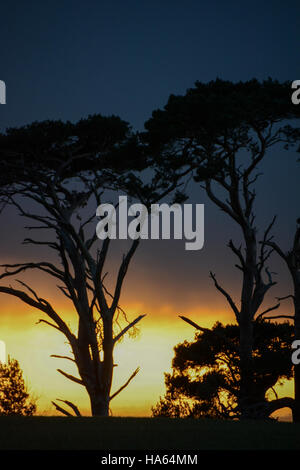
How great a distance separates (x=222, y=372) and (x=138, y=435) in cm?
1642

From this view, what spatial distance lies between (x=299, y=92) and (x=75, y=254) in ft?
30.6

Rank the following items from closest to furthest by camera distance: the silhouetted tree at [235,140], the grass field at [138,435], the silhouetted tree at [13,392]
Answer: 1. the grass field at [138,435]
2. the silhouetted tree at [235,140]
3. the silhouetted tree at [13,392]

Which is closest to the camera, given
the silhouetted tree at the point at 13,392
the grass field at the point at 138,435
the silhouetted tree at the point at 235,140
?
the grass field at the point at 138,435

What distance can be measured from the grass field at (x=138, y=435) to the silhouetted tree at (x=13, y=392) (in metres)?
25.8

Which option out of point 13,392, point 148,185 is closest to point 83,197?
point 148,185

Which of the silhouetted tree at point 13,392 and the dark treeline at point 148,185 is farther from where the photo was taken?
the silhouetted tree at point 13,392

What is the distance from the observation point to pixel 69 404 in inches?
910

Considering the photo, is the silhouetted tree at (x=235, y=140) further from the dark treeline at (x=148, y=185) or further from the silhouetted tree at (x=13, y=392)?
the silhouetted tree at (x=13, y=392)

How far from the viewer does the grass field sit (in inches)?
412

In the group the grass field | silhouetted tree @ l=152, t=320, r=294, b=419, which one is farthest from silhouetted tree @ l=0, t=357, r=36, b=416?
the grass field

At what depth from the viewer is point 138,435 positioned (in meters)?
11.4

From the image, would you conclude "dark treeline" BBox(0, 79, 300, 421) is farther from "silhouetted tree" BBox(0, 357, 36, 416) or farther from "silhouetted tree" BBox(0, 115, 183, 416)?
"silhouetted tree" BBox(0, 357, 36, 416)

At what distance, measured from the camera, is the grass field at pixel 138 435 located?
10453 millimetres

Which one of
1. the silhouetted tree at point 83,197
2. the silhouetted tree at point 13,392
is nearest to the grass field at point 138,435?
the silhouetted tree at point 83,197
